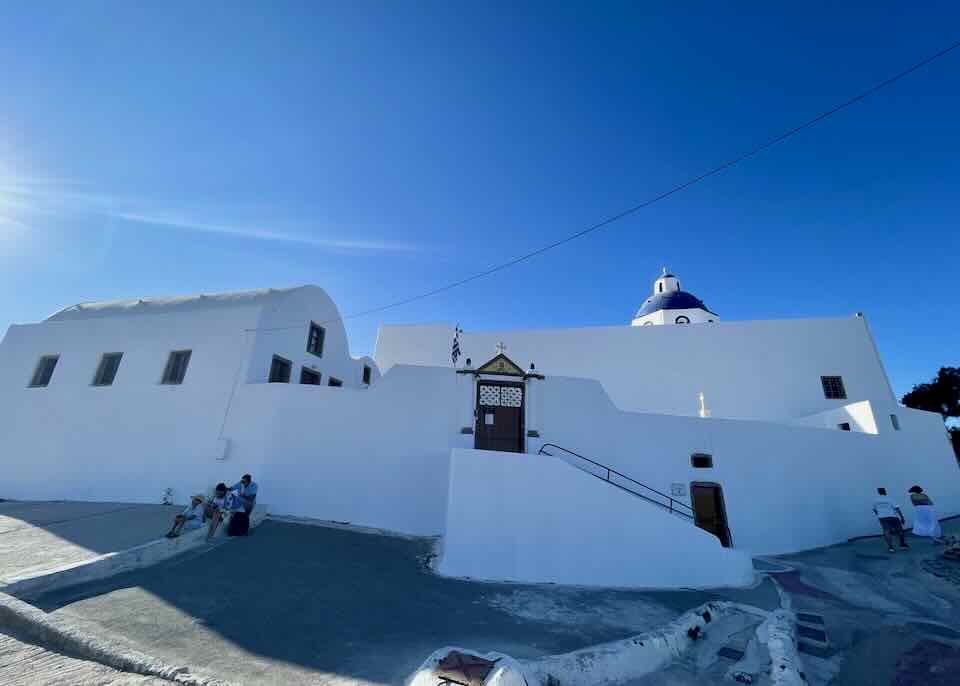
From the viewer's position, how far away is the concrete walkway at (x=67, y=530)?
7.17 meters

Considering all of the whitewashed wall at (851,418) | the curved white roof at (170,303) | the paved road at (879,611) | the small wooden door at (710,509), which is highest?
→ the curved white roof at (170,303)

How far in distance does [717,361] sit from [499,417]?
1230 centimetres

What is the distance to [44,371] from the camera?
49.3ft

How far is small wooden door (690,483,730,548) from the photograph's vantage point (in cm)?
1240

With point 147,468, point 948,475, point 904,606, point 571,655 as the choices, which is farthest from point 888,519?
point 147,468

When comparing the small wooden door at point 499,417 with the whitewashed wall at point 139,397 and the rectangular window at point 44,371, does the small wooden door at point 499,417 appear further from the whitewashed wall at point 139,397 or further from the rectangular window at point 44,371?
the rectangular window at point 44,371

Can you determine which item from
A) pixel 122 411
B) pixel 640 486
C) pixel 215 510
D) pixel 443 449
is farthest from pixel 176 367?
pixel 640 486

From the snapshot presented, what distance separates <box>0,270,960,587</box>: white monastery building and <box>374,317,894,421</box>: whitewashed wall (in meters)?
1.44

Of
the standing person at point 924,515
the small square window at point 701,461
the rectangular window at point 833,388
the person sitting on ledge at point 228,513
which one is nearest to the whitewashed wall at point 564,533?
the small square window at point 701,461

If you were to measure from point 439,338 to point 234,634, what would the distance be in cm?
1737

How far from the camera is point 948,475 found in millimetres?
15500

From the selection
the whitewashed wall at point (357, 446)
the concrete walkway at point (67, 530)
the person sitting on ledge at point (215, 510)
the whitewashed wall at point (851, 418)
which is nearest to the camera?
the concrete walkway at point (67, 530)

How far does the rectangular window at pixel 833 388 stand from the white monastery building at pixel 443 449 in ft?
3.33

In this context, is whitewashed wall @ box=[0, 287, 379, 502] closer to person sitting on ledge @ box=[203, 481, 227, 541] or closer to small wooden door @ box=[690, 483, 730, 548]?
person sitting on ledge @ box=[203, 481, 227, 541]
